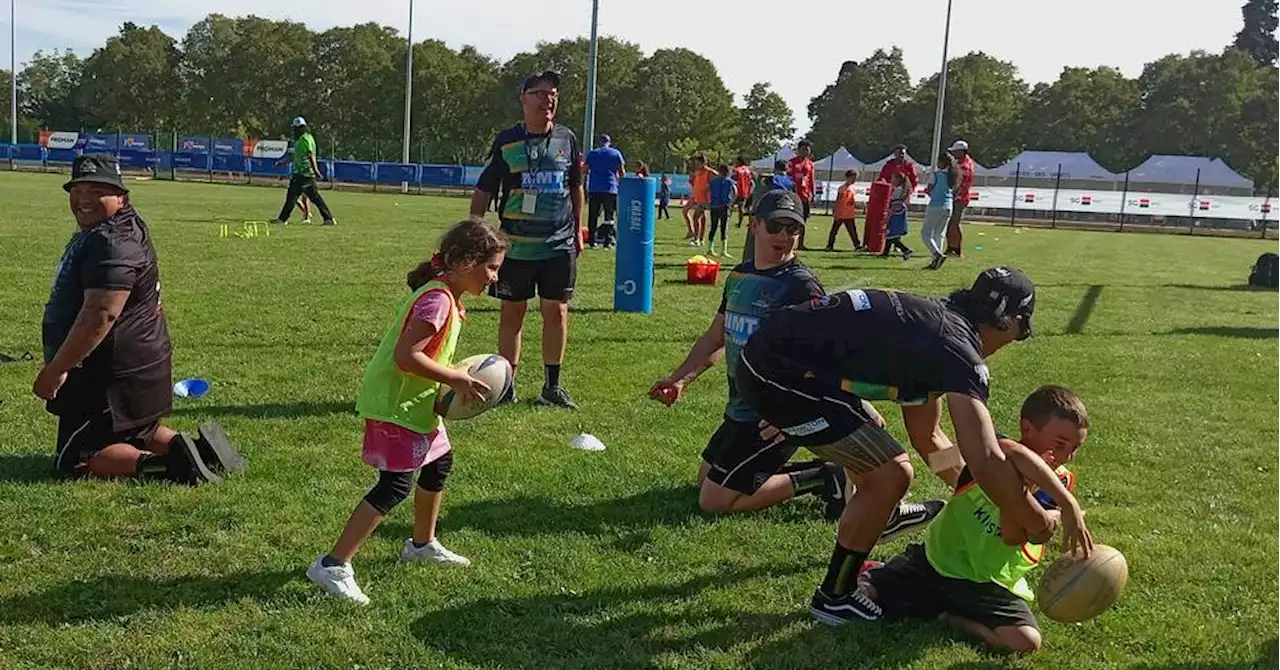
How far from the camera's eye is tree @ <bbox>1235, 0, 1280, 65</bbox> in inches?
4439

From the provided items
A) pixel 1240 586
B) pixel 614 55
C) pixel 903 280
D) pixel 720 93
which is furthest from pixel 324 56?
pixel 1240 586

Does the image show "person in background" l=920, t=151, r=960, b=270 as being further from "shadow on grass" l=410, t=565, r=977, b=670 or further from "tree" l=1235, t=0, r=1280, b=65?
"tree" l=1235, t=0, r=1280, b=65

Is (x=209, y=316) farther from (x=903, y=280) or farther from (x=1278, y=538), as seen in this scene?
(x=903, y=280)

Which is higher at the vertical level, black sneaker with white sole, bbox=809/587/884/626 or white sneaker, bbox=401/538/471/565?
black sneaker with white sole, bbox=809/587/884/626

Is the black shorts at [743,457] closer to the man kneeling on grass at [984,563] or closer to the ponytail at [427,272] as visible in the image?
the man kneeling on grass at [984,563]

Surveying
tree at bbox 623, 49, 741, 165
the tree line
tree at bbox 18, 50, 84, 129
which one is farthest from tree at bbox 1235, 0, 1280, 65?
tree at bbox 18, 50, 84, 129

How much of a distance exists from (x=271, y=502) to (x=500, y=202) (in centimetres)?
270

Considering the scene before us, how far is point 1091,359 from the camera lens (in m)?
9.23

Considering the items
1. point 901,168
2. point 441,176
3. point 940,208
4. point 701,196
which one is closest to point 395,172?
point 441,176

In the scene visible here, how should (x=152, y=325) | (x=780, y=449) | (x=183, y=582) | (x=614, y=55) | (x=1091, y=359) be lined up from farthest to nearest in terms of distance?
(x=614, y=55) → (x=1091, y=359) → (x=152, y=325) → (x=780, y=449) → (x=183, y=582)

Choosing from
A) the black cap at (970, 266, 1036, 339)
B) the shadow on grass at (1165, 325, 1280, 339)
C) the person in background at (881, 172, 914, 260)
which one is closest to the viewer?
the black cap at (970, 266, 1036, 339)

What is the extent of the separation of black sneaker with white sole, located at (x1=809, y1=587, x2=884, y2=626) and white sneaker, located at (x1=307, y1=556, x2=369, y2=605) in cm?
164

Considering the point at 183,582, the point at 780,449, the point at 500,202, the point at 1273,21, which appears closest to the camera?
the point at 183,582

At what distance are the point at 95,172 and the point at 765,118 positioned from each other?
7406cm
